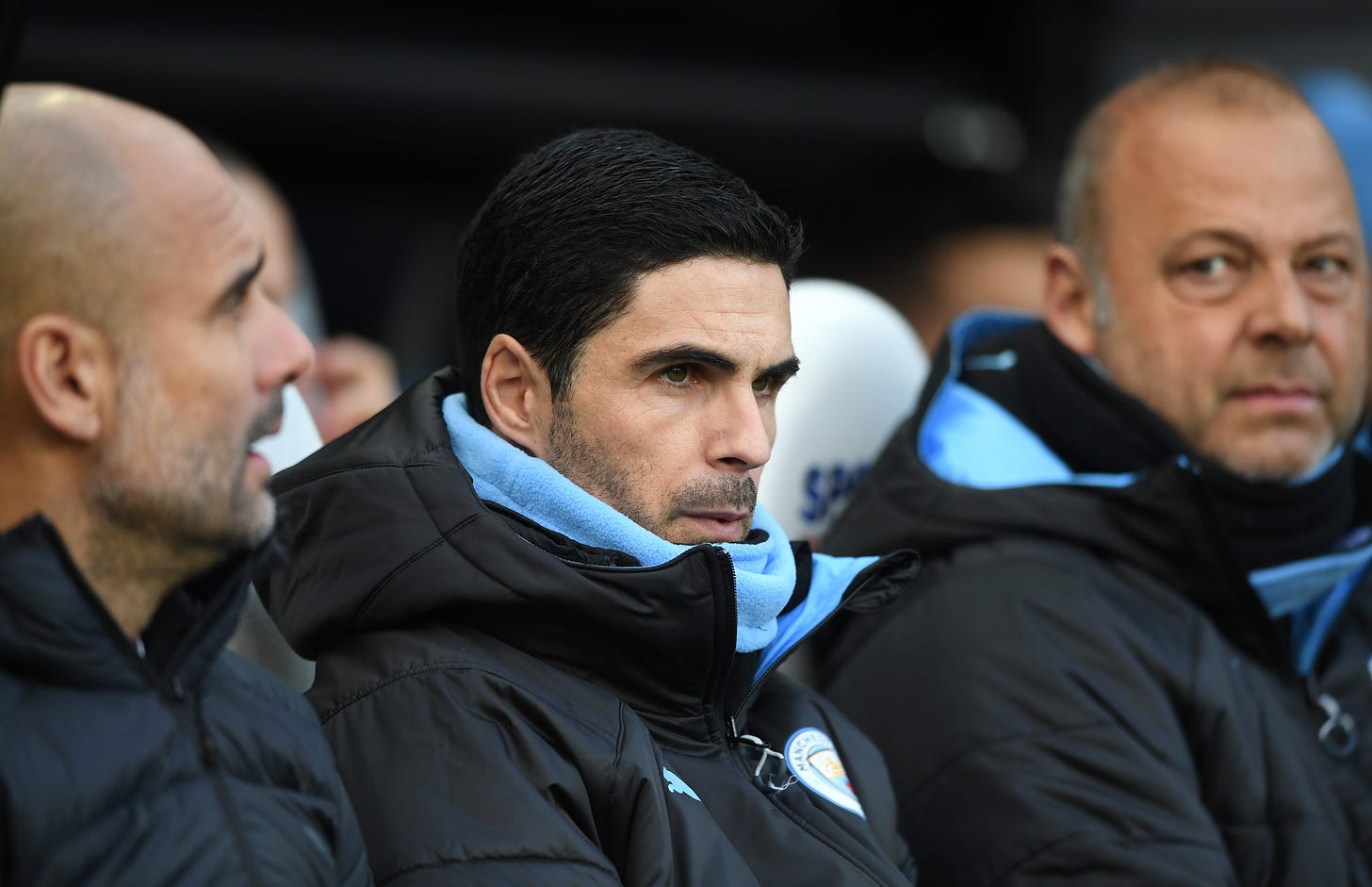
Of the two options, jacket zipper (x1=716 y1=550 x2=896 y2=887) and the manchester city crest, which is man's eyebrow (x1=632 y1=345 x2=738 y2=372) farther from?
the manchester city crest

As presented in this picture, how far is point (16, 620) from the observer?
135cm

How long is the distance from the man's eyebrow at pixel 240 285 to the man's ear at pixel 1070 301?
67.6 inches

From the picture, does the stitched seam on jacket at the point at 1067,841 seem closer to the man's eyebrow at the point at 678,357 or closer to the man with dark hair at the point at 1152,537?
the man with dark hair at the point at 1152,537

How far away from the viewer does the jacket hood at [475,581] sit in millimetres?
1817

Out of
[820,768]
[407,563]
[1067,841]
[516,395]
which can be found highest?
[516,395]

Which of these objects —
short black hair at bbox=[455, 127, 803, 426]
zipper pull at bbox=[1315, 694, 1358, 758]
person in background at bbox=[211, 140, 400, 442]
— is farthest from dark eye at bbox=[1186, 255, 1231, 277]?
person in background at bbox=[211, 140, 400, 442]

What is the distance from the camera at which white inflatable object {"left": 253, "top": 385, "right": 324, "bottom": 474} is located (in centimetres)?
231

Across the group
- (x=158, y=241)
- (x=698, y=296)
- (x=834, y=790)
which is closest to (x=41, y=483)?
(x=158, y=241)

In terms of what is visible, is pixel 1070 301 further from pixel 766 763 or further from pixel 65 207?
pixel 65 207

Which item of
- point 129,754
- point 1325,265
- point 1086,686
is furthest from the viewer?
point 1325,265

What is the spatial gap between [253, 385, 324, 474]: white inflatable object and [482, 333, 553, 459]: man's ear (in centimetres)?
41

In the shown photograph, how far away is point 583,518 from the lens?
1.89 metres

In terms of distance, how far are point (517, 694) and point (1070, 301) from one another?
155 centimetres

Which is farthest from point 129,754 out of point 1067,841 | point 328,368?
point 328,368
